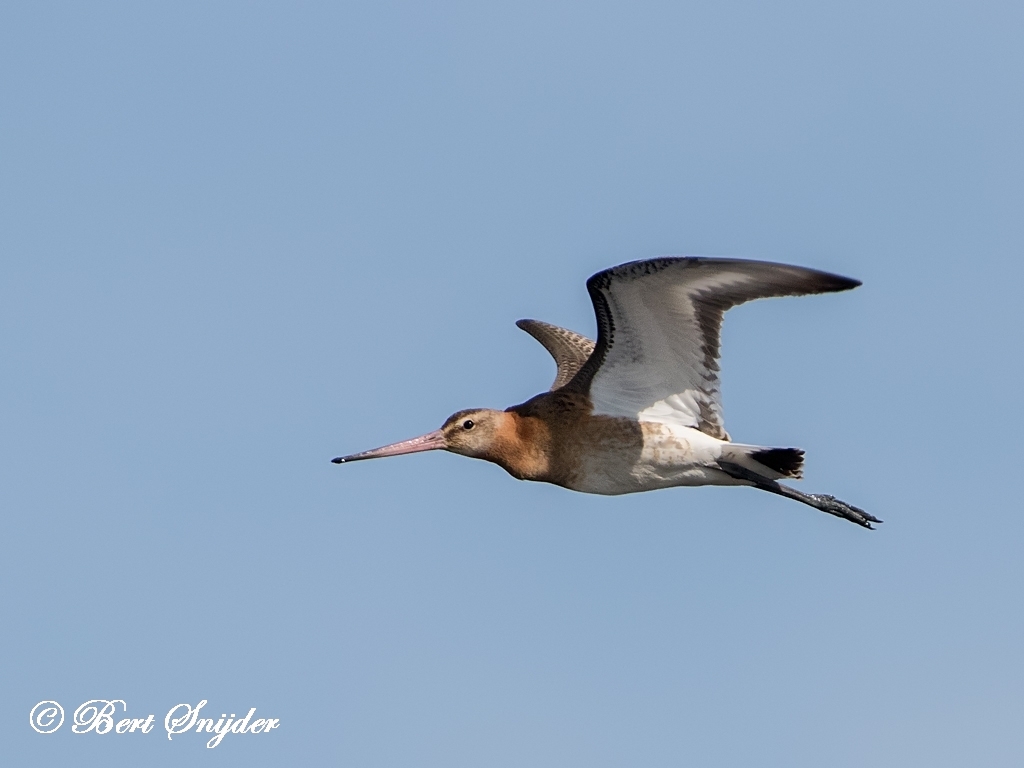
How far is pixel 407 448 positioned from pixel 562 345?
3.20 m

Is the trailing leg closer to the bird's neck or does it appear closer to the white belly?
the white belly

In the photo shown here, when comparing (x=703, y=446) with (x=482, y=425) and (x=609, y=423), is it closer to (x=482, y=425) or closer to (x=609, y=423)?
(x=609, y=423)

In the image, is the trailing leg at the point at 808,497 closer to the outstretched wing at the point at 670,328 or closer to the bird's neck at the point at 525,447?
the outstretched wing at the point at 670,328

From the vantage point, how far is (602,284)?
12.8 metres

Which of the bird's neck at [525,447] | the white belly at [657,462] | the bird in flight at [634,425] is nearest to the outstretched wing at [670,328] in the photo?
the bird in flight at [634,425]

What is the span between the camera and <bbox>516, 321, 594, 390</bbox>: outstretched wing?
1627 centimetres

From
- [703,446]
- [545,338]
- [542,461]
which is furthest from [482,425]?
[545,338]

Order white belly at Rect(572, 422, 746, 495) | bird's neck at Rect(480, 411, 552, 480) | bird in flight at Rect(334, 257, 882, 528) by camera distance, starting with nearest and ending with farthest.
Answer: bird in flight at Rect(334, 257, 882, 528), white belly at Rect(572, 422, 746, 495), bird's neck at Rect(480, 411, 552, 480)

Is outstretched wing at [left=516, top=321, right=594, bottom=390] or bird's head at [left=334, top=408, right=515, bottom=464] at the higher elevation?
outstretched wing at [left=516, top=321, right=594, bottom=390]

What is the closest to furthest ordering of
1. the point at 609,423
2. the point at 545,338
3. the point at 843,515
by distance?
1. the point at 609,423
2. the point at 843,515
3. the point at 545,338

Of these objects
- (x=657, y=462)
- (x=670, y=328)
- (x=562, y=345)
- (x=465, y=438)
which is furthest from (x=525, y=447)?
(x=562, y=345)

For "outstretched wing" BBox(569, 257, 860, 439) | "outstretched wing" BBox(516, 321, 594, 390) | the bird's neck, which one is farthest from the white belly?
"outstretched wing" BBox(516, 321, 594, 390)

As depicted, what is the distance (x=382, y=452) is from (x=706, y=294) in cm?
338

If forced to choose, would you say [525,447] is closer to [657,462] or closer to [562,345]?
[657,462]
